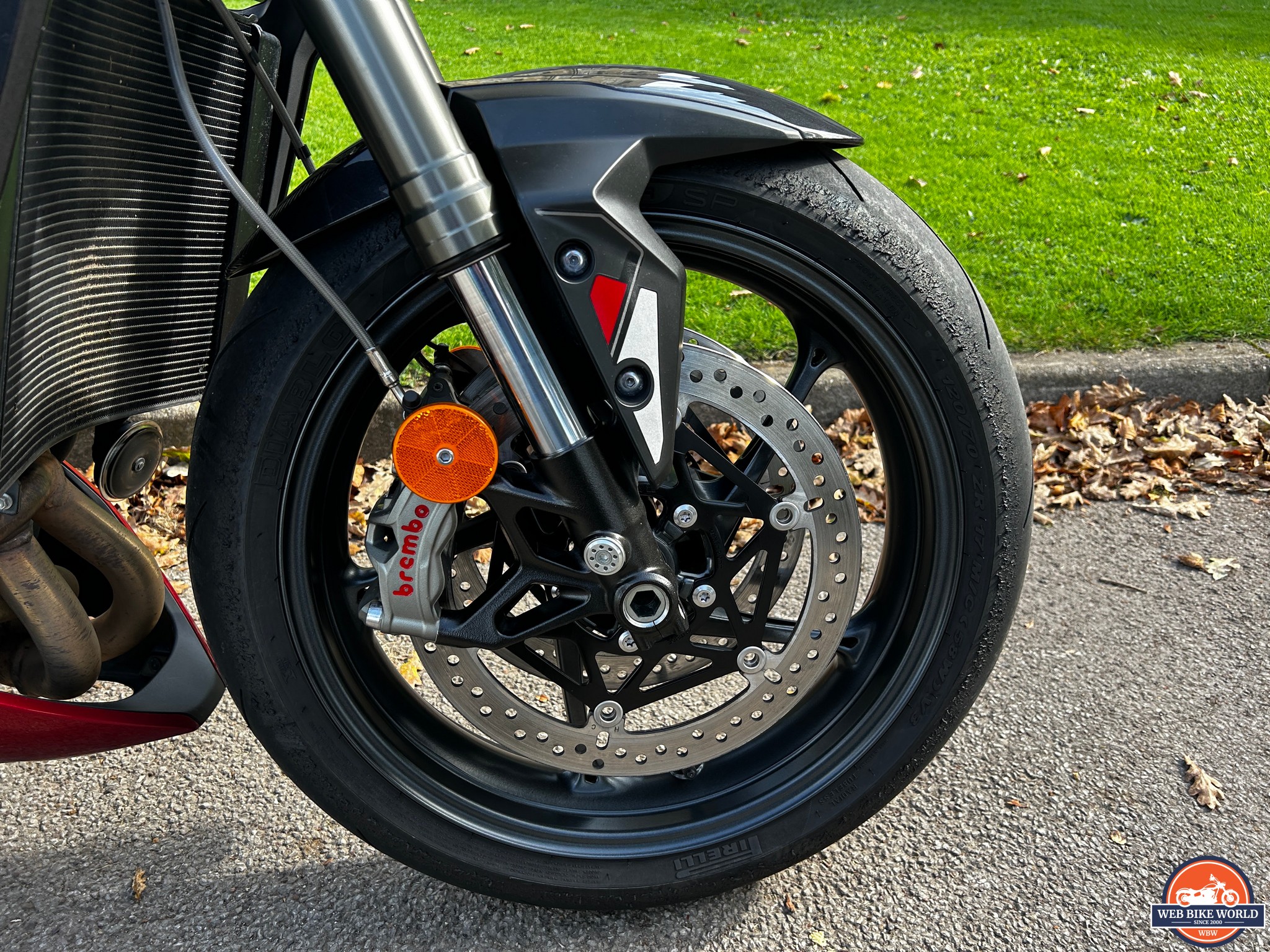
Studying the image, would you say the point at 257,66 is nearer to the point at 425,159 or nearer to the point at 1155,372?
the point at 425,159

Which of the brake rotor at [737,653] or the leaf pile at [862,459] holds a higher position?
the brake rotor at [737,653]

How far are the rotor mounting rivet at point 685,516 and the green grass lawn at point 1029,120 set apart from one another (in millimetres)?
1987

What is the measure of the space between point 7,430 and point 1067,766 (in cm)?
178

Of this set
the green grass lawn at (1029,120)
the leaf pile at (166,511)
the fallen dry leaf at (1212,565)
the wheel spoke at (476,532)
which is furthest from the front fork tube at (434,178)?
the green grass lawn at (1029,120)

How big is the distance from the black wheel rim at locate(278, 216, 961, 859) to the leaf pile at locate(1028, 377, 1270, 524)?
4.56ft

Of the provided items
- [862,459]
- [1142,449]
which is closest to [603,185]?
[862,459]

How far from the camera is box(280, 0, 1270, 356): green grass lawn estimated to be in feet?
11.8

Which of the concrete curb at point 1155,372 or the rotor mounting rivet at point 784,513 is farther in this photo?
the concrete curb at point 1155,372

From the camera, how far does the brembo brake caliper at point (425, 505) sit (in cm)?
128

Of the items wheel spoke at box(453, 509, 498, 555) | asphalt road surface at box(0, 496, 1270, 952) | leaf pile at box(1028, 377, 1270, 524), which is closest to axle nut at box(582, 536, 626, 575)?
wheel spoke at box(453, 509, 498, 555)

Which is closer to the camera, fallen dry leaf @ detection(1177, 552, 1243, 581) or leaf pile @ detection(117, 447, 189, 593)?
fallen dry leaf @ detection(1177, 552, 1243, 581)

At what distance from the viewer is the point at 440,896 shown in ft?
5.31

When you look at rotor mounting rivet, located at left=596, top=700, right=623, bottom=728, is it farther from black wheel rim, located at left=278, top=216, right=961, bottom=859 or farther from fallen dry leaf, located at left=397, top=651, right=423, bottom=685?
fallen dry leaf, located at left=397, top=651, right=423, bottom=685

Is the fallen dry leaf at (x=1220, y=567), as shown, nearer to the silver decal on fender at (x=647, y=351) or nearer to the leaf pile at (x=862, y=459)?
the leaf pile at (x=862, y=459)
